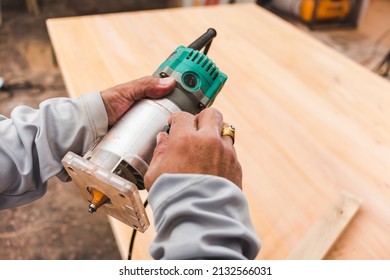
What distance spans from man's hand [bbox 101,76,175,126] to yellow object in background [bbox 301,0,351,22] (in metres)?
2.66

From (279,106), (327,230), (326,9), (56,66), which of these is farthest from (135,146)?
(326,9)

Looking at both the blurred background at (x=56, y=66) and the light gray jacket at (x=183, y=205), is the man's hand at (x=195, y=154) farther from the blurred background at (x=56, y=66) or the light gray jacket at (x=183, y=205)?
the blurred background at (x=56, y=66)

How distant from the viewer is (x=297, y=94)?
1.13 m

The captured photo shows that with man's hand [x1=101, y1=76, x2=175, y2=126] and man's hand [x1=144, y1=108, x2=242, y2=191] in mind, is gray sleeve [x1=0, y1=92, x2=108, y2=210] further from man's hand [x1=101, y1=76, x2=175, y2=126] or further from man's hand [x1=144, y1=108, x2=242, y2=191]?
man's hand [x1=144, y1=108, x2=242, y2=191]

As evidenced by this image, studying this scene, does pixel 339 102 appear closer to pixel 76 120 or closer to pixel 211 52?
pixel 211 52

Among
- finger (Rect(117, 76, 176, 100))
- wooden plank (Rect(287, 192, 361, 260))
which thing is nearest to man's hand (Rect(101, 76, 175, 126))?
finger (Rect(117, 76, 176, 100))

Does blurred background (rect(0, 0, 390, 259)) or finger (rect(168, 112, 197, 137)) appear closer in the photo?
finger (rect(168, 112, 197, 137))

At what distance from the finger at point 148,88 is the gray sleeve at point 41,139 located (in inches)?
2.1

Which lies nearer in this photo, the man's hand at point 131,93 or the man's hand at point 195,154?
the man's hand at point 195,154

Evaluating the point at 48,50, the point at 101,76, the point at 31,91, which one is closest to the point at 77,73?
the point at 101,76

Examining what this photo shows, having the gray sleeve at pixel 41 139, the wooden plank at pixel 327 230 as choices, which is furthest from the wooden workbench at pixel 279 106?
the gray sleeve at pixel 41 139

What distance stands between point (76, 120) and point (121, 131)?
0.39 ft

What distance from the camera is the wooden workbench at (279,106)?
31.4 inches

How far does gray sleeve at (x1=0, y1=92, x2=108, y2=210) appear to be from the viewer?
0.60 m
